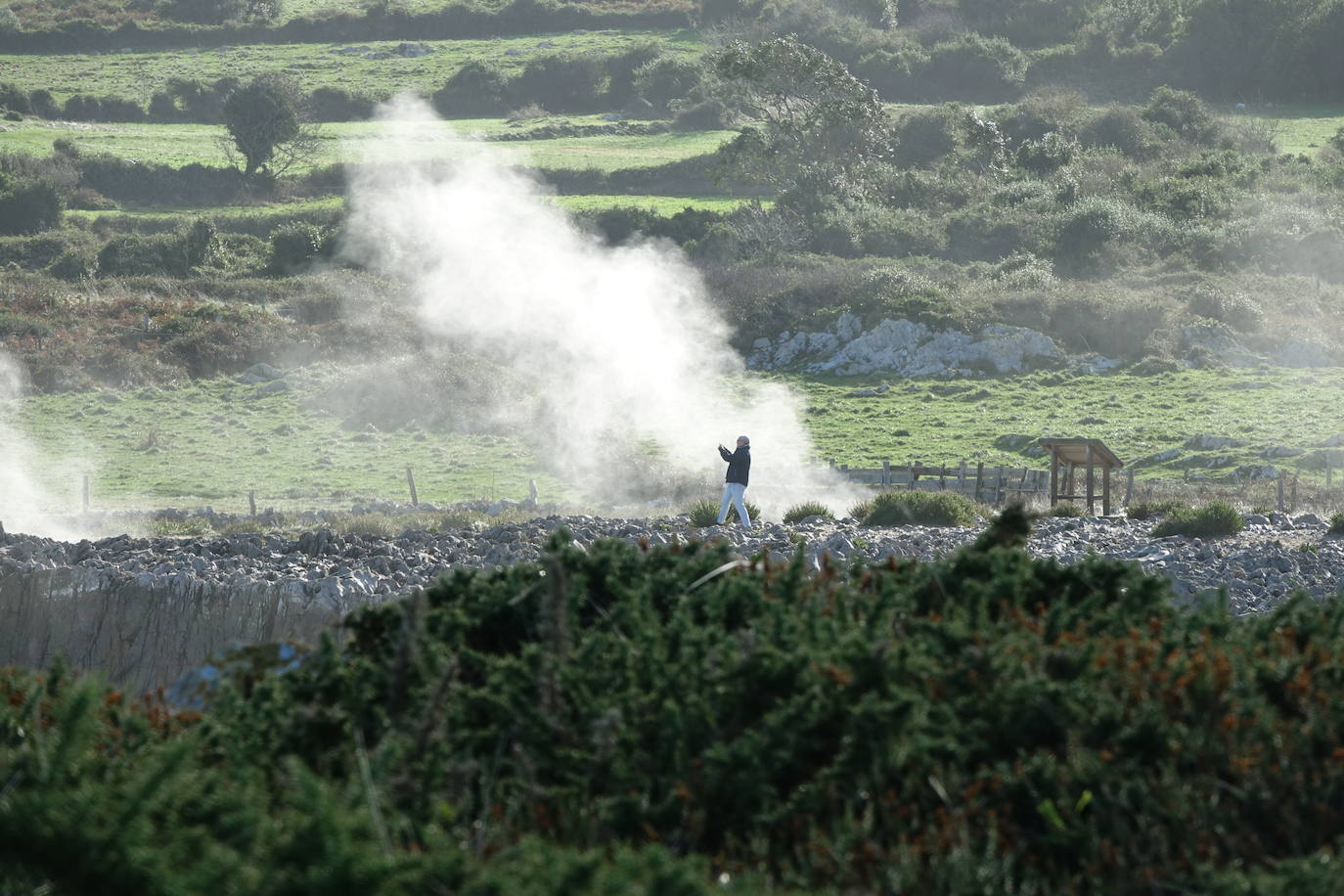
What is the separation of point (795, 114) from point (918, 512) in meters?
40.6

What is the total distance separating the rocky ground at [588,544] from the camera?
1600 cm

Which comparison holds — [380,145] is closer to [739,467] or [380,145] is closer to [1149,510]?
[739,467]

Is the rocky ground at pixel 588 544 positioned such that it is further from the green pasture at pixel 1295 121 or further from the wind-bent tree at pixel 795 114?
the green pasture at pixel 1295 121

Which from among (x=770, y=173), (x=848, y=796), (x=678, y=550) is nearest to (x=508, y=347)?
(x=770, y=173)

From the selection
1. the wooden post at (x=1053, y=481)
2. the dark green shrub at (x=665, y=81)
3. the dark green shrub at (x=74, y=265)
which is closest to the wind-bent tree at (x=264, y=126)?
the dark green shrub at (x=74, y=265)

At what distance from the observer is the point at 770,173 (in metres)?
59.7

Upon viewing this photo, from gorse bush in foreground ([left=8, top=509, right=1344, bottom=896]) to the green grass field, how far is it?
75.4ft

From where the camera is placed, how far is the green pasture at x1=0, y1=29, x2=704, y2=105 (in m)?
75.3

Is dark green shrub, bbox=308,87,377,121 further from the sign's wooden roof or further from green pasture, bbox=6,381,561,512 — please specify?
the sign's wooden roof

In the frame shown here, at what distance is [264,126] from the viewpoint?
204ft

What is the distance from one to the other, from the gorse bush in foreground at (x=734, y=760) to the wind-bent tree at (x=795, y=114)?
52809 mm

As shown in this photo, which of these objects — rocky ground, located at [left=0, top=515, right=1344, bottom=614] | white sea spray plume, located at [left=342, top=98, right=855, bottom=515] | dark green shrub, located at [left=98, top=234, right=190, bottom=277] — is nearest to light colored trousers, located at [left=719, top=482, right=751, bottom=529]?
rocky ground, located at [left=0, top=515, right=1344, bottom=614]

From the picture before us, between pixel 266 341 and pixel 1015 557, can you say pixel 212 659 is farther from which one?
pixel 266 341

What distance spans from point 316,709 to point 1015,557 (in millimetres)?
3208
